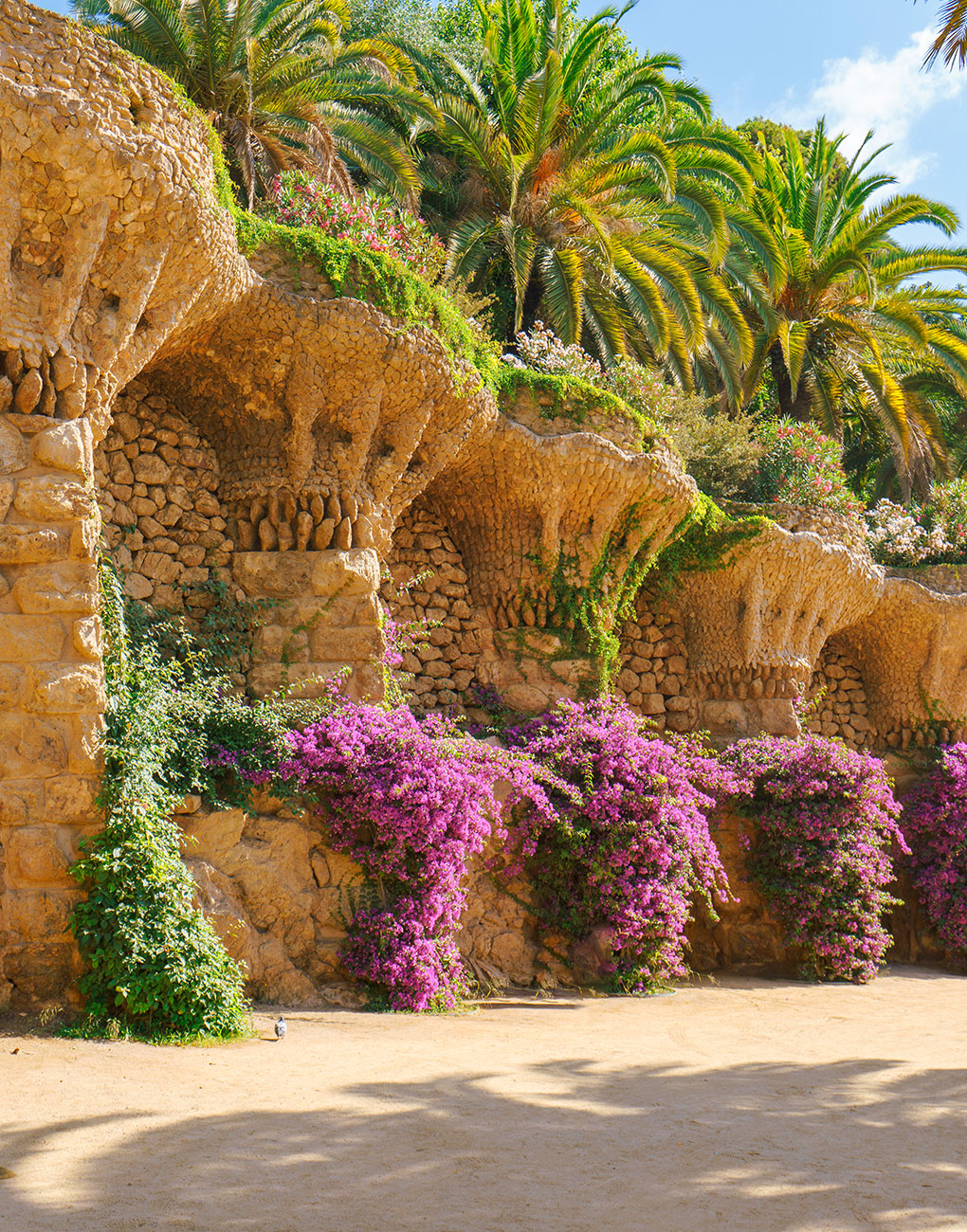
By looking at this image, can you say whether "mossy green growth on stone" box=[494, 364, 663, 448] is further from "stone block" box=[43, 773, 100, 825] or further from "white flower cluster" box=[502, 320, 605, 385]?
"stone block" box=[43, 773, 100, 825]

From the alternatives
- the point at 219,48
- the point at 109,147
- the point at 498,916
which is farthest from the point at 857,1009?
the point at 219,48

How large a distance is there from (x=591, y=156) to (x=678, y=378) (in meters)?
3.11

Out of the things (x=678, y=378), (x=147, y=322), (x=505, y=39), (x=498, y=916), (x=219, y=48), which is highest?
(x=505, y=39)

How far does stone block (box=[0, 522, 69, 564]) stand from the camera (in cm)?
629

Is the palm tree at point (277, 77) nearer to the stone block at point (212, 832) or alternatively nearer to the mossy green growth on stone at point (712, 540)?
the mossy green growth on stone at point (712, 540)

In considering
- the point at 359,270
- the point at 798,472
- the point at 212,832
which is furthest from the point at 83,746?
the point at 798,472

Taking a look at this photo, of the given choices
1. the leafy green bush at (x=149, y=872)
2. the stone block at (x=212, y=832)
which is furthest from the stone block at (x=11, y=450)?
the stone block at (x=212, y=832)

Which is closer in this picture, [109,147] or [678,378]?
[109,147]

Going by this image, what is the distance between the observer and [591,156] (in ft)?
45.4

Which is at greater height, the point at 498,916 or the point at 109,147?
the point at 109,147

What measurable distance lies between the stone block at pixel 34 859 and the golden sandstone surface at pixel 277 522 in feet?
0.05

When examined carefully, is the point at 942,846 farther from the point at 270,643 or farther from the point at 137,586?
the point at 137,586

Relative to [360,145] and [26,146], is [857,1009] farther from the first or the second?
[360,145]

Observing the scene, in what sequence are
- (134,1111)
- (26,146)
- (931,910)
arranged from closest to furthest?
1. (134,1111)
2. (26,146)
3. (931,910)
